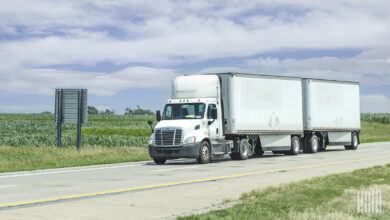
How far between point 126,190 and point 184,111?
11282mm

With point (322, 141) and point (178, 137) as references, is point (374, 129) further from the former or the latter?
point (178, 137)

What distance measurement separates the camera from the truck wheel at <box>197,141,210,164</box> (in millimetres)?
24031

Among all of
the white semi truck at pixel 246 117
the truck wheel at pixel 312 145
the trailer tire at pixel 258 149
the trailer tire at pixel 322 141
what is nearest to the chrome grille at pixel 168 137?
the white semi truck at pixel 246 117

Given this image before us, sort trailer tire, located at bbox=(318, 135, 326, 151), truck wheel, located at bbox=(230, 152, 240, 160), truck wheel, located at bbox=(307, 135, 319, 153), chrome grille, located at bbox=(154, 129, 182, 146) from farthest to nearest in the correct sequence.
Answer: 1. trailer tire, located at bbox=(318, 135, 326, 151)
2. truck wheel, located at bbox=(307, 135, 319, 153)
3. truck wheel, located at bbox=(230, 152, 240, 160)
4. chrome grille, located at bbox=(154, 129, 182, 146)

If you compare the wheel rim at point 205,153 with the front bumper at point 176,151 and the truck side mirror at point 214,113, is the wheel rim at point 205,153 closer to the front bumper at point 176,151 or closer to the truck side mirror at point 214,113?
the front bumper at point 176,151

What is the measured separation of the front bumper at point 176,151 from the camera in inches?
928

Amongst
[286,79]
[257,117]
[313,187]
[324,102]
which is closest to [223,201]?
[313,187]

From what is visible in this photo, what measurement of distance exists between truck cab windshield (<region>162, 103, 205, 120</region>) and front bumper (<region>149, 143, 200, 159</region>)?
1553 millimetres

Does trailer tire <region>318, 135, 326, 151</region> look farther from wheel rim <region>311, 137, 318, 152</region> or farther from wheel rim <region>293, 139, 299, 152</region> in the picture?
wheel rim <region>293, 139, 299, 152</region>

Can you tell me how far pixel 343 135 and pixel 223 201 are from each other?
986 inches

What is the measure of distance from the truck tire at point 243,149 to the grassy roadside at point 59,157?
4397 millimetres

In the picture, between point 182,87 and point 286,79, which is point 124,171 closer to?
point 182,87

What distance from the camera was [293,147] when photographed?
30.8 m

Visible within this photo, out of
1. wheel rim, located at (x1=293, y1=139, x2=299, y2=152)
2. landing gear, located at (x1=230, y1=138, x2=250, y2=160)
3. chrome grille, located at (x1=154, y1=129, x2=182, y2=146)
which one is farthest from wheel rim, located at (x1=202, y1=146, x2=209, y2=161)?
wheel rim, located at (x1=293, y1=139, x2=299, y2=152)
